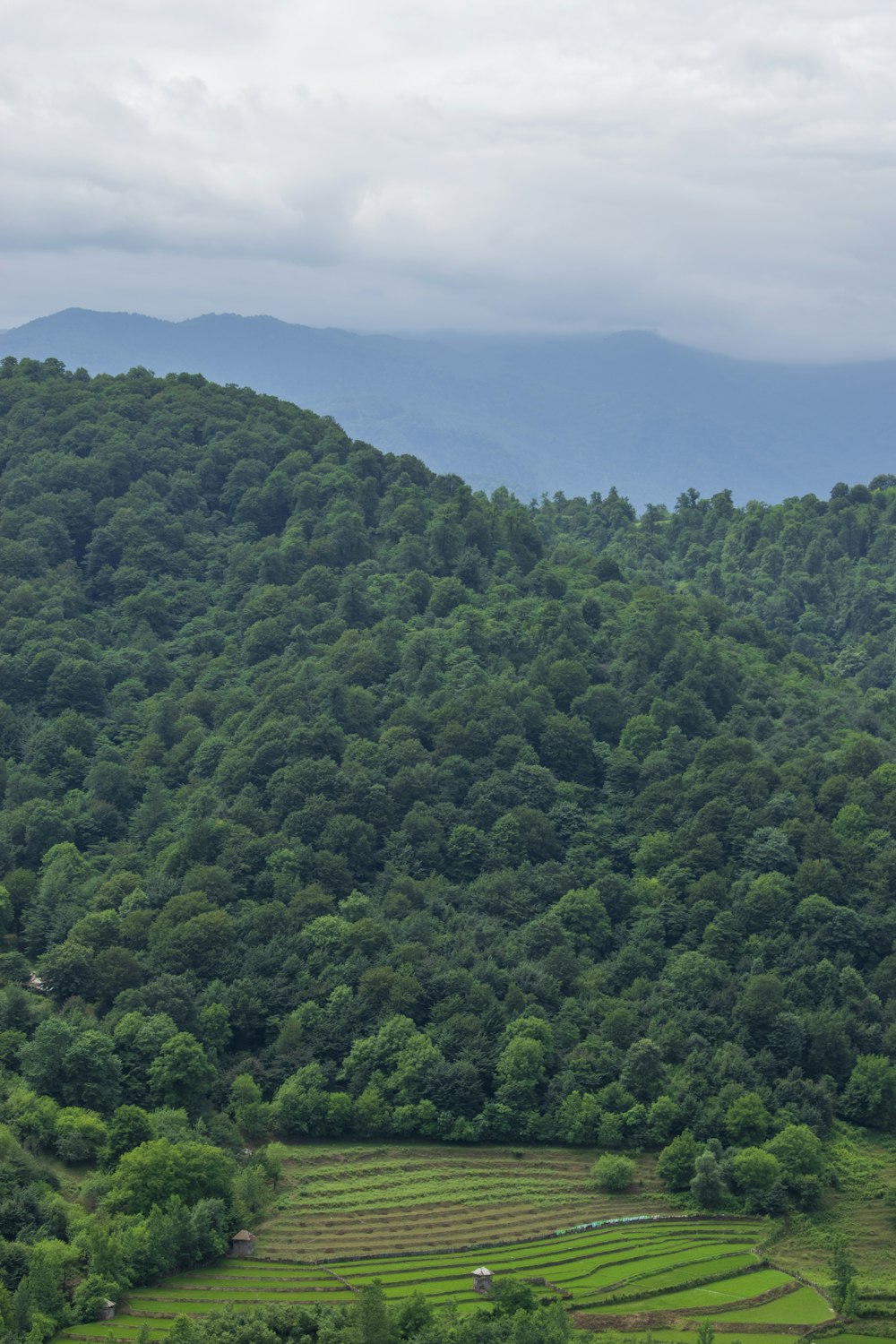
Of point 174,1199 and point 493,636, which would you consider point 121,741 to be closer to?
point 493,636

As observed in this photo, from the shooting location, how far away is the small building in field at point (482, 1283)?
Answer: 137 feet

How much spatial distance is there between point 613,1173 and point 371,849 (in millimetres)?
19638

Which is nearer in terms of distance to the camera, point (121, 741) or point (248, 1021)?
point (248, 1021)

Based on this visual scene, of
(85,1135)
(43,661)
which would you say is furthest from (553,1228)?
(43,661)

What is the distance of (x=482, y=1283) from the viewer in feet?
137

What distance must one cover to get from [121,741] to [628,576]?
41.7 metres

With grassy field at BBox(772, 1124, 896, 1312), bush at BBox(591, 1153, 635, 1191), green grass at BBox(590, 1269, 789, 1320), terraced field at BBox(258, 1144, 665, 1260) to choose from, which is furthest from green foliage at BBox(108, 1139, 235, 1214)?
grassy field at BBox(772, 1124, 896, 1312)

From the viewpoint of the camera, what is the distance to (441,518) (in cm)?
8900

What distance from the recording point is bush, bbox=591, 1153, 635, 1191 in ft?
163

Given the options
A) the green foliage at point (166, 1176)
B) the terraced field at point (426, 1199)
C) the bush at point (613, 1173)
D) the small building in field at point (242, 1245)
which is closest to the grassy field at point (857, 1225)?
the terraced field at point (426, 1199)

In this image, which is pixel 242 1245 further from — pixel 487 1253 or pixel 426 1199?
pixel 487 1253

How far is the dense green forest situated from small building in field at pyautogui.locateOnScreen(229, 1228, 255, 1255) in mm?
681

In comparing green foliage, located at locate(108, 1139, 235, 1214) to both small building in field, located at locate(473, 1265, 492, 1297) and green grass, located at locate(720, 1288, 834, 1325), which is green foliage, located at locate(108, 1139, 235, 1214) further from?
green grass, located at locate(720, 1288, 834, 1325)

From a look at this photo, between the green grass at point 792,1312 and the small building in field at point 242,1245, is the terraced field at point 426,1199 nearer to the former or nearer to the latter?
the small building in field at point 242,1245
